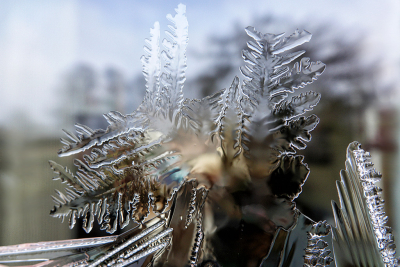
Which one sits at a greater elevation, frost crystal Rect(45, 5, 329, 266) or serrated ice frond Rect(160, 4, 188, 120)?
serrated ice frond Rect(160, 4, 188, 120)

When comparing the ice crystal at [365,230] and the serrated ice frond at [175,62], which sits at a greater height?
the serrated ice frond at [175,62]

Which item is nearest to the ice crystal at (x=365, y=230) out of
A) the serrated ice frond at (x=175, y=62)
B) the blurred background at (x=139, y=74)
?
the blurred background at (x=139, y=74)

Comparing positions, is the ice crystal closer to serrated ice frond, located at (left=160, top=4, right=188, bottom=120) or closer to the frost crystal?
the frost crystal

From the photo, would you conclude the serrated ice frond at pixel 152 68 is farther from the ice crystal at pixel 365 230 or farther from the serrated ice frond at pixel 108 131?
the ice crystal at pixel 365 230

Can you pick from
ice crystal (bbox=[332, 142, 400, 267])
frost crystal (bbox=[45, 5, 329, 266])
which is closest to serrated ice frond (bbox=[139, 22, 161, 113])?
frost crystal (bbox=[45, 5, 329, 266])

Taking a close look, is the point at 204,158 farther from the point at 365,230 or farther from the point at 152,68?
the point at 365,230

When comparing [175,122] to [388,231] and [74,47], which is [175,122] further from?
[388,231]

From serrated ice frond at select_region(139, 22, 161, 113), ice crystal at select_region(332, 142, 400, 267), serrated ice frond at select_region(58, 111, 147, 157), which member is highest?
serrated ice frond at select_region(139, 22, 161, 113)

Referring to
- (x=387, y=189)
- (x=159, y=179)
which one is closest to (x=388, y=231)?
(x=387, y=189)

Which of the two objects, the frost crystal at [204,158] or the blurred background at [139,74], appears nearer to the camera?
the frost crystal at [204,158]
